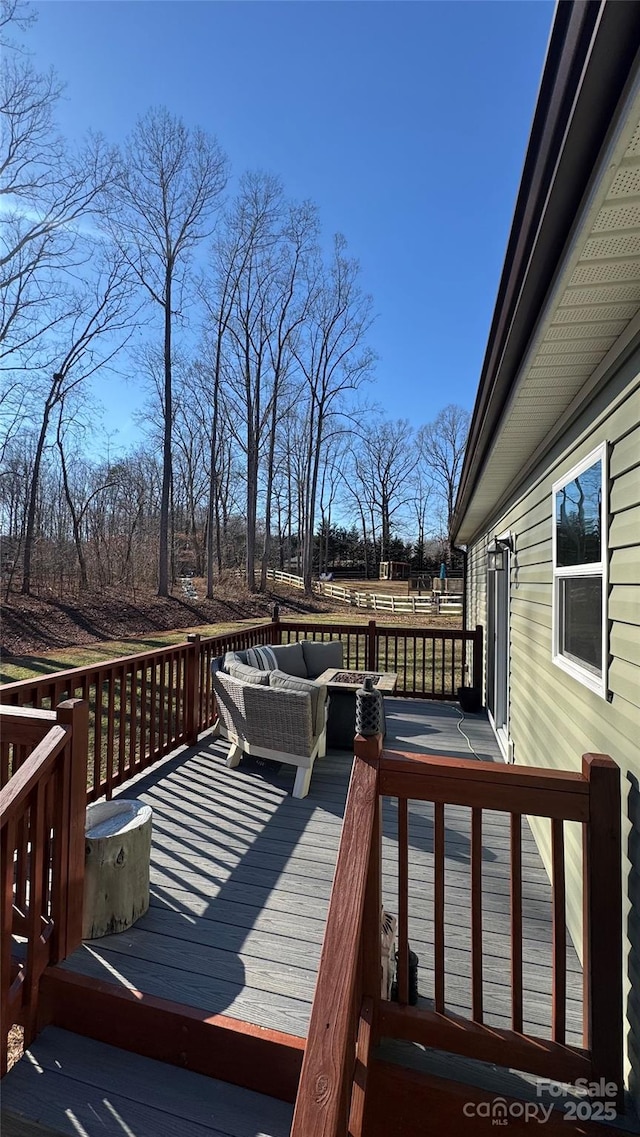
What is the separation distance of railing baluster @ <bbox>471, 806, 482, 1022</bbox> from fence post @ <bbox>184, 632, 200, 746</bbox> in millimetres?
3317

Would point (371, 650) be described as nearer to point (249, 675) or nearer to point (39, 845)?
point (249, 675)

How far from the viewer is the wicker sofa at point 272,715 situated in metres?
3.79

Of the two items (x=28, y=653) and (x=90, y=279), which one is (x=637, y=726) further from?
(x=90, y=279)

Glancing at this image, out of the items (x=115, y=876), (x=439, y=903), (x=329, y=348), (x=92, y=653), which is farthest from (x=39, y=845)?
(x=329, y=348)

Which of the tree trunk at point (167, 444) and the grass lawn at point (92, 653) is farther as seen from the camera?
the tree trunk at point (167, 444)

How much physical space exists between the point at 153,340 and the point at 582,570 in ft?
56.1

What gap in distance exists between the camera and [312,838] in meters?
3.16

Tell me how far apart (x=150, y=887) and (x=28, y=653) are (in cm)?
897

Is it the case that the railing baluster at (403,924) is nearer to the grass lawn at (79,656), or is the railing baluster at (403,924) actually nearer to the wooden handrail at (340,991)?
Result: the wooden handrail at (340,991)

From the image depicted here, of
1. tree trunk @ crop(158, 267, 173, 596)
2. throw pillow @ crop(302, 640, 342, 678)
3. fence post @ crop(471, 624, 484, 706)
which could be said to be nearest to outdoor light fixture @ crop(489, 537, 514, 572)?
fence post @ crop(471, 624, 484, 706)

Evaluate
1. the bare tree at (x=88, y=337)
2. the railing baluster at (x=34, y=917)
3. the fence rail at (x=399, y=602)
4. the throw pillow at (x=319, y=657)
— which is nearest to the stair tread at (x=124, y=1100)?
the railing baluster at (x=34, y=917)


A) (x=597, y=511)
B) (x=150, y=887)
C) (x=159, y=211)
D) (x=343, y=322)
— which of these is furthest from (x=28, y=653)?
(x=343, y=322)

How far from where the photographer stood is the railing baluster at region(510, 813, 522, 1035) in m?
1.63

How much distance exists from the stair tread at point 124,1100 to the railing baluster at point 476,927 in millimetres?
708
